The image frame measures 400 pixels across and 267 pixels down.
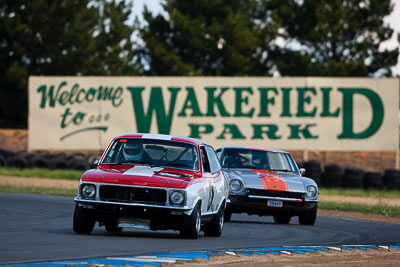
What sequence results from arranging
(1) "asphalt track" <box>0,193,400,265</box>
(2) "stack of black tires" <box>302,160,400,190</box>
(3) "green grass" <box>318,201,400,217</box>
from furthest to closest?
(2) "stack of black tires" <box>302,160,400,190</box> → (3) "green grass" <box>318,201,400,217</box> → (1) "asphalt track" <box>0,193,400,265</box>

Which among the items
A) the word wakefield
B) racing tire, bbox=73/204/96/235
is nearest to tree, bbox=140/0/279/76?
the word wakefield

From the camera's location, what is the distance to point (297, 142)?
40594 mm

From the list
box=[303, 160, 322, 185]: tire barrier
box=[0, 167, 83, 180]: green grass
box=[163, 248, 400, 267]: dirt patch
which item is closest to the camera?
box=[163, 248, 400, 267]: dirt patch

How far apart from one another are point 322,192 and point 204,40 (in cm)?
3249

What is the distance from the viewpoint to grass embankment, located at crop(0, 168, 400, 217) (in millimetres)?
24016

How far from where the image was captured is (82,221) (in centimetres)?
1231

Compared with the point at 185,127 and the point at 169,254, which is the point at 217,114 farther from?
the point at 169,254

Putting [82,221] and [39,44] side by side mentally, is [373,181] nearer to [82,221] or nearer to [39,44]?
[82,221]

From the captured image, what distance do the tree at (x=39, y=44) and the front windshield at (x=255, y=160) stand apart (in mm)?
39634

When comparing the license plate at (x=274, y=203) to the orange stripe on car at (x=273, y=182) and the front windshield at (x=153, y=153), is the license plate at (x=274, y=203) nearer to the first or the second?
the orange stripe on car at (x=273, y=182)

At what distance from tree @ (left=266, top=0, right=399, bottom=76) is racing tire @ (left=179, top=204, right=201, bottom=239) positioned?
47.1 metres

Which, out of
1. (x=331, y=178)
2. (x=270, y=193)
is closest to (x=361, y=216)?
(x=270, y=193)

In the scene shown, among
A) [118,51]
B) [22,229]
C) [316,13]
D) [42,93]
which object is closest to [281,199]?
[22,229]

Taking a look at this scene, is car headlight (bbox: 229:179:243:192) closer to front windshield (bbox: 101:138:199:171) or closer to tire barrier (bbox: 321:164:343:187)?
front windshield (bbox: 101:138:199:171)
